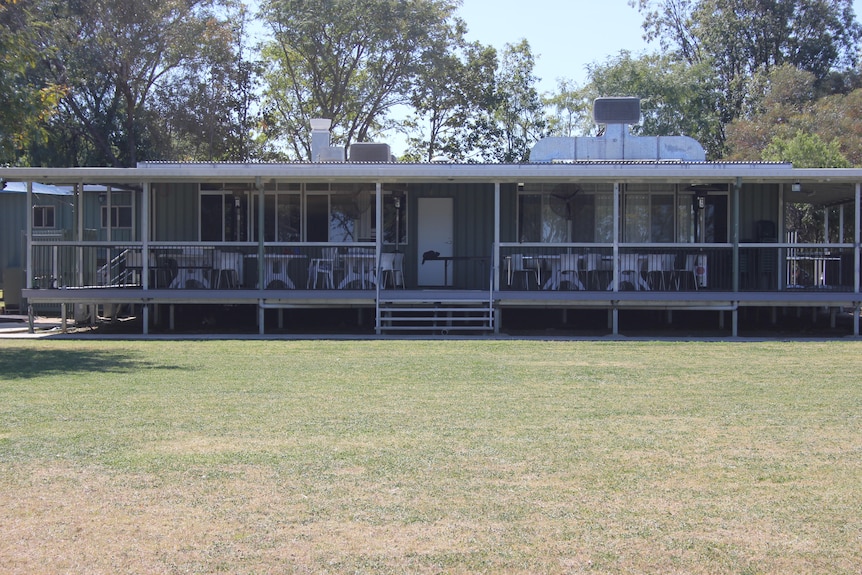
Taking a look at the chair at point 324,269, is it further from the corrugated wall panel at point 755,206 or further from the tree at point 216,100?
the tree at point 216,100

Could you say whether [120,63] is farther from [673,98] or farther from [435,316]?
[673,98]

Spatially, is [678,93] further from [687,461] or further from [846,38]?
[687,461]

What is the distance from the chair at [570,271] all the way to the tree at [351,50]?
19.6 m

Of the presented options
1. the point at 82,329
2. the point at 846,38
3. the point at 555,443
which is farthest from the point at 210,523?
the point at 846,38

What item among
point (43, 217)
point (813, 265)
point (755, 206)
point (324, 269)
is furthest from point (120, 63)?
point (813, 265)

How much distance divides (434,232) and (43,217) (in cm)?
1143

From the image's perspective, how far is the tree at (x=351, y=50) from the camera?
115 feet

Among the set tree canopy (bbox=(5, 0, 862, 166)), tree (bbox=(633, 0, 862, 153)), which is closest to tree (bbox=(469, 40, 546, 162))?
tree canopy (bbox=(5, 0, 862, 166))

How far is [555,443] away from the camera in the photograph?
7.17 meters

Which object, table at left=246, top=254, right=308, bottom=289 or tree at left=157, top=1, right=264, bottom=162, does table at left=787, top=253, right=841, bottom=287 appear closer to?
table at left=246, top=254, right=308, bottom=289

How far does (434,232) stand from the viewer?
64.7 feet

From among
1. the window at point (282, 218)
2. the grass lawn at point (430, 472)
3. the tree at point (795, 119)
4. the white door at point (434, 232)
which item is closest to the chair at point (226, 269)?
the window at point (282, 218)

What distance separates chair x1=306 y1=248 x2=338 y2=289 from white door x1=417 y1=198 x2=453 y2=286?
2465 mm

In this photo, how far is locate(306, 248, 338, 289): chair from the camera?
1773 centimetres
